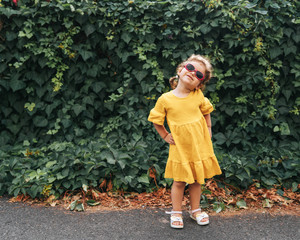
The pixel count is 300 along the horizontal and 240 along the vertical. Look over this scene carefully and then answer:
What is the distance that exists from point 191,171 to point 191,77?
77 cm

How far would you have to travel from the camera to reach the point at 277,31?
3562mm

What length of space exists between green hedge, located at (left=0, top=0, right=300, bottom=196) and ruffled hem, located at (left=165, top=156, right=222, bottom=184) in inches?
28.0

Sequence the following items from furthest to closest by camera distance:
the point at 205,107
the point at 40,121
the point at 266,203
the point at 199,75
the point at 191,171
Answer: the point at 40,121 < the point at 266,203 < the point at 205,107 < the point at 191,171 < the point at 199,75

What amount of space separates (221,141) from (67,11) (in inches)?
96.9

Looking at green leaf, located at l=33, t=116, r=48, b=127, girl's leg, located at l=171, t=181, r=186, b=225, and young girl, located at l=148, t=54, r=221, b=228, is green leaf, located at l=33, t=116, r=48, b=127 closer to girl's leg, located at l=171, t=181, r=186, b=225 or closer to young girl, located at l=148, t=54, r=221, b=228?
young girl, located at l=148, t=54, r=221, b=228

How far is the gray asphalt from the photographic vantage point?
2496 mm

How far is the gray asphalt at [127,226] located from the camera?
250 cm

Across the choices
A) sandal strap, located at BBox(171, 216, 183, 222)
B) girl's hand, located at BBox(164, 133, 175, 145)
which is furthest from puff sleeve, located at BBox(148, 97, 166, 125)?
sandal strap, located at BBox(171, 216, 183, 222)

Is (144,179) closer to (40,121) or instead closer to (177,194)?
(177,194)

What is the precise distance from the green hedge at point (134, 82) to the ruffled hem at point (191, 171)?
0.71 metres

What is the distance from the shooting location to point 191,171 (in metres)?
2.48

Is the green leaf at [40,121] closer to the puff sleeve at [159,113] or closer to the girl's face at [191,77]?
the puff sleeve at [159,113]

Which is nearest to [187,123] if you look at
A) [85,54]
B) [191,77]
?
[191,77]

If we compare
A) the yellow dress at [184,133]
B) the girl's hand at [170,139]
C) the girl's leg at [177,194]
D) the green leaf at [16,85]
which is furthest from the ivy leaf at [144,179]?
the green leaf at [16,85]
